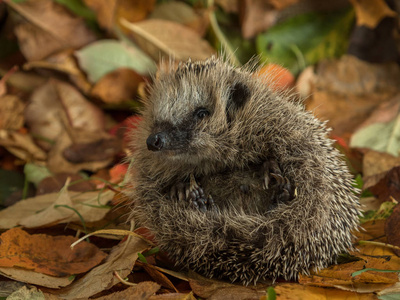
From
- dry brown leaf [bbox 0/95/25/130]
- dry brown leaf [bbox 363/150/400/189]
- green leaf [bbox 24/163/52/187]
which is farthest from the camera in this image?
dry brown leaf [bbox 0/95/25/130]

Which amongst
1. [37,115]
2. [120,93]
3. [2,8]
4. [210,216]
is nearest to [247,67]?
[210,216]

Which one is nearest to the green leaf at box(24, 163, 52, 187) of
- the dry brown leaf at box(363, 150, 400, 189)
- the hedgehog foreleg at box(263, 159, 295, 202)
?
the hedgehog foreleg at box(263, 159, 295, 202)

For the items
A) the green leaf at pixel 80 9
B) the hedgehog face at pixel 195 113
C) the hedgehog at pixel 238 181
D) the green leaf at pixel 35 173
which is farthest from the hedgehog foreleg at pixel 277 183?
the green leaf at pixel 80 9

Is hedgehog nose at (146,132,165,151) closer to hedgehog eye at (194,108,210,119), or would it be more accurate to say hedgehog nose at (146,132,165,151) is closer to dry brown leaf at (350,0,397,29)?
hedgehog eye at (194,108,210,119)

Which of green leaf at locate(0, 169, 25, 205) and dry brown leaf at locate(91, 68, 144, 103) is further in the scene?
dry brown leaf at locate(91, 68, 144, 103)

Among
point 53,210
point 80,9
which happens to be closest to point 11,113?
point 80,9

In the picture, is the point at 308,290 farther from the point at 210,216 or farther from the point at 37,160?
the point at 37,160
